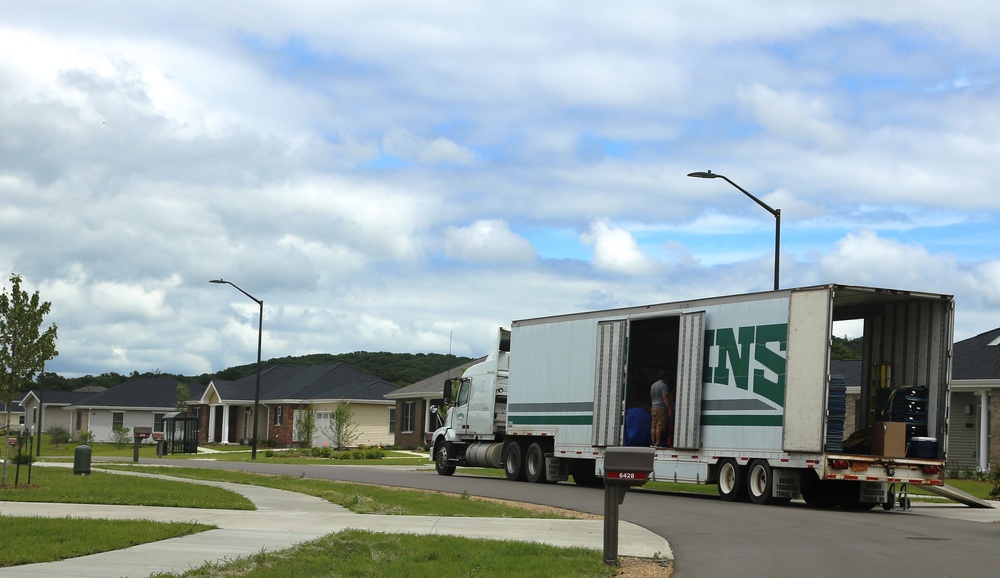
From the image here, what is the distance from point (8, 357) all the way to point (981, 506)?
19412mm

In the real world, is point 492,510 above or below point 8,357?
below

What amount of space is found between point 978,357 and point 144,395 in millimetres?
65815

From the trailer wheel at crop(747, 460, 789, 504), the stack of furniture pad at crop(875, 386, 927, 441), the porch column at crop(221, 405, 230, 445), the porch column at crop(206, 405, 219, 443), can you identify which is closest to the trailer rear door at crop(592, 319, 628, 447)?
the trailer wheel at crop(747, 460, 789, 504)

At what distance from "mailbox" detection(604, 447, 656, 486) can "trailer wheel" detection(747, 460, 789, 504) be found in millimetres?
10787

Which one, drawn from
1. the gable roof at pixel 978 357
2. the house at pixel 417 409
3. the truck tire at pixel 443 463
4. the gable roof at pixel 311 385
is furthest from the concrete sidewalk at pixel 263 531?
the gable roof at pixel 311 385

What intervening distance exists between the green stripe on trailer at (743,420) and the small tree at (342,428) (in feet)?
125

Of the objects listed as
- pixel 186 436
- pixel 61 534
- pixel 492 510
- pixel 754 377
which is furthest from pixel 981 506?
pixel 186 436

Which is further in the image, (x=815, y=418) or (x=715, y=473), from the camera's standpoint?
(x=715, y=473)

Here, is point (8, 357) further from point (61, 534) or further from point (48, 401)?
point (48, 401)

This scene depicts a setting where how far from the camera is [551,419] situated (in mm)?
28422

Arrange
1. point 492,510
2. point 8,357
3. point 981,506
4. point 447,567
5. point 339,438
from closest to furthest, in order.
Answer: point 447,567 < point 492,510 < point 8,357 < point 981,506 < point 339,438

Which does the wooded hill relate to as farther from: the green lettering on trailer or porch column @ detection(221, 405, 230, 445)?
the green lettering on trailer

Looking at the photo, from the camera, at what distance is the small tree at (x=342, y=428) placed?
5953cm

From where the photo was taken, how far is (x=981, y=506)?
23656mm
